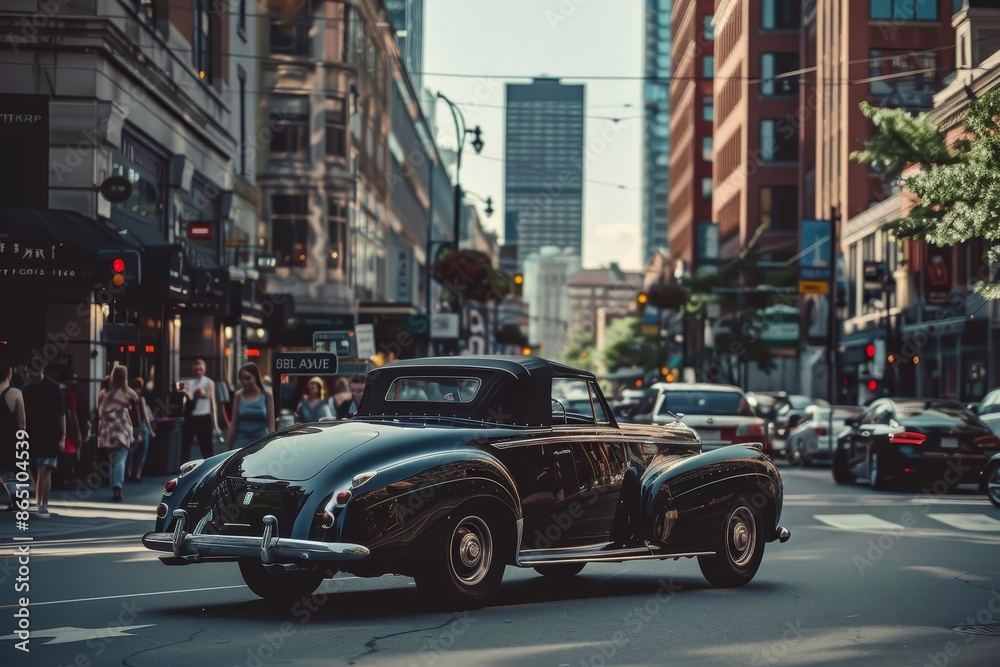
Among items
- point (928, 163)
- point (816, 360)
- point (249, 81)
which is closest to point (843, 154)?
point (816, 360)

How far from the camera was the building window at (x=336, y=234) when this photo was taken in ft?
166

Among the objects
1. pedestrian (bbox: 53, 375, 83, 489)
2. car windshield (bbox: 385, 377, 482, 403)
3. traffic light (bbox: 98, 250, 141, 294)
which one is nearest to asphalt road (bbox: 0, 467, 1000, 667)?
car windshield (bbox: 385, 377, 482, 403)

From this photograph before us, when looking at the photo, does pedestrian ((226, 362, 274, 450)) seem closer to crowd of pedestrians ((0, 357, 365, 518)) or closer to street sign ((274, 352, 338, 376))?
crowd of pedestrians ((0, 357, 365, 518))

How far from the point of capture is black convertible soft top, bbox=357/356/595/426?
404 inches

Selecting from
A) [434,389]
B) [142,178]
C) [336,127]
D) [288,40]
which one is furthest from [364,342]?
[288,40]

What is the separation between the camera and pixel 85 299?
→ 2259 cm

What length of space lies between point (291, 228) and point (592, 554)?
40.8m

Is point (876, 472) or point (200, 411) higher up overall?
point (200, 411)

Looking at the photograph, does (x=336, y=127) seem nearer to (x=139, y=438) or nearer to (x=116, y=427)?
(x=139, y=438)

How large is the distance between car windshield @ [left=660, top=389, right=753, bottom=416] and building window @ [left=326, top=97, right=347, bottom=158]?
29.7 metres

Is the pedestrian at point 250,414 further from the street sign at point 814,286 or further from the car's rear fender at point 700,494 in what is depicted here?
the street sign at point 814,286

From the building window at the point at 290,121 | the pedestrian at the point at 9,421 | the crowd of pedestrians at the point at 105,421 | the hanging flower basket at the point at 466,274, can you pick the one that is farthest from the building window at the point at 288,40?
the pedestrian at the point at 9,421

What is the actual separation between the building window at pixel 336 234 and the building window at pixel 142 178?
21720 mm

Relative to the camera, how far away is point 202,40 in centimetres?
3291
